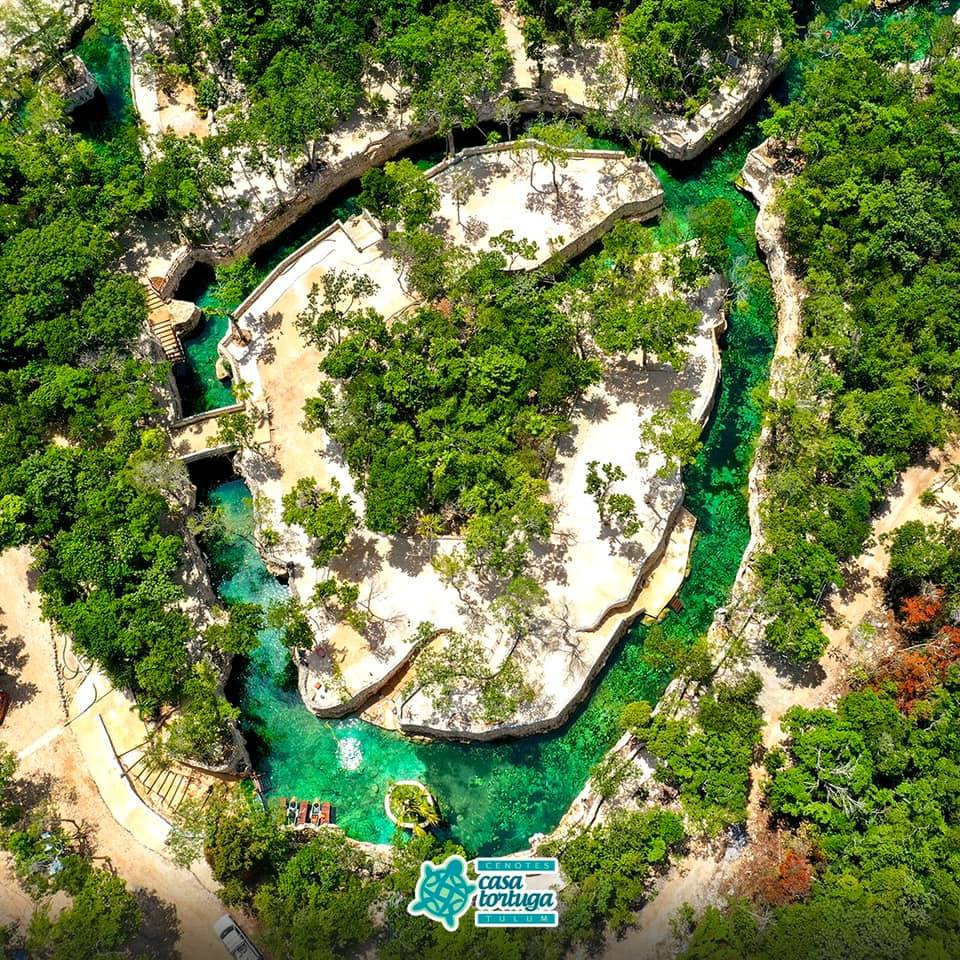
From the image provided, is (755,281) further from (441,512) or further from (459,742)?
(459,742)

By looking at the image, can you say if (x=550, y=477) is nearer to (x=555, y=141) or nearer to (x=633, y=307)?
(x=633, y=307)

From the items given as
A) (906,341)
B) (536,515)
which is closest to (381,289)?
(536,515)

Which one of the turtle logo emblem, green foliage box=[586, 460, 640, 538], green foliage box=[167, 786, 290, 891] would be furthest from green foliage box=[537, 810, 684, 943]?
green foliage box=[586, 460, 640, 538]

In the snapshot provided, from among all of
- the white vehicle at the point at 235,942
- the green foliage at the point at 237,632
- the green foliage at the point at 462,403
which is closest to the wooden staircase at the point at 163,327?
the green foliage at the point at 462,403

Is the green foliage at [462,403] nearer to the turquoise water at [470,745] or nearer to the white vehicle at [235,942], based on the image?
the turquoise water at [470,745]

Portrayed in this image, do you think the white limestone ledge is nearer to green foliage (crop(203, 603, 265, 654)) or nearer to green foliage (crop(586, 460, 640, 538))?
green foliage (crop(586, 460, 640, 538))

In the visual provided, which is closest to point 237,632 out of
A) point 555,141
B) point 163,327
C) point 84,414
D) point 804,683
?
point 84,414

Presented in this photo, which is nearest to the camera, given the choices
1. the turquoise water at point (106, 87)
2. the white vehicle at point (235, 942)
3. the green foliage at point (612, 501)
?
the white vehicle at point (235, 942)
